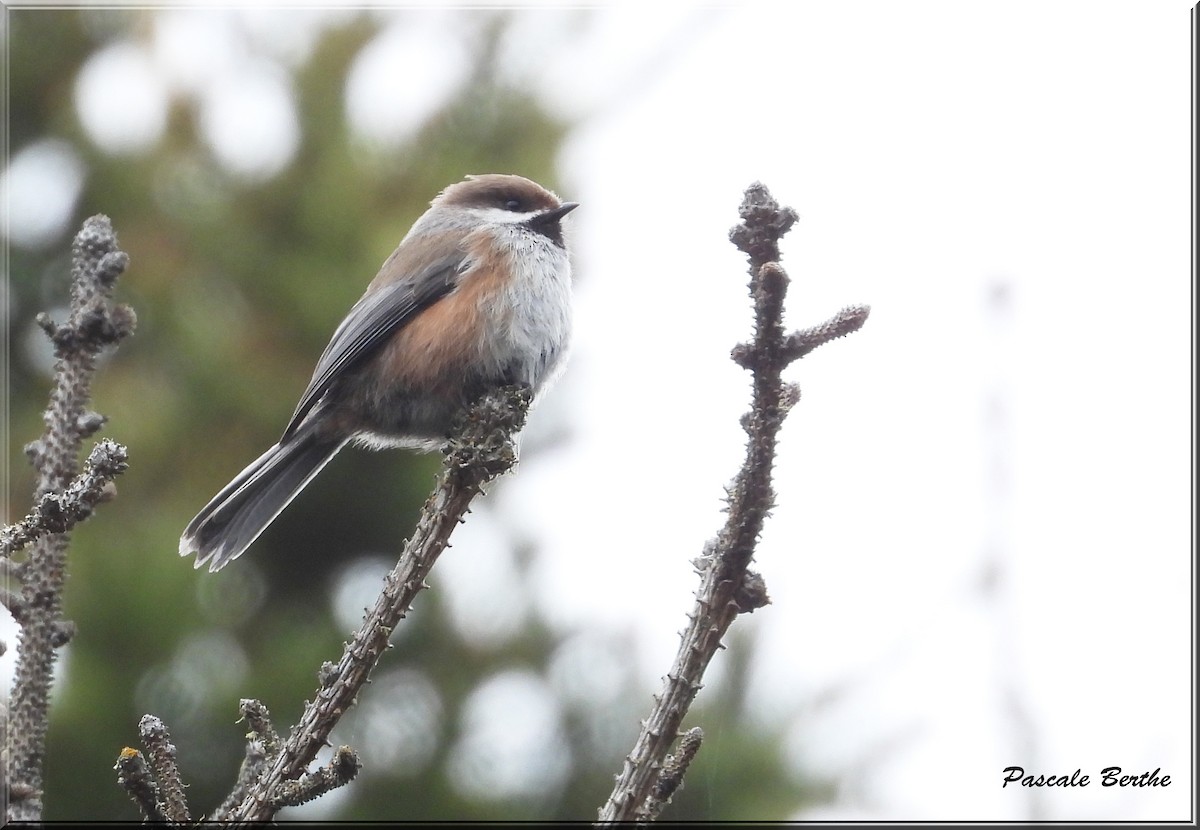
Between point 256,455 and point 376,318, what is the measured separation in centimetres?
89

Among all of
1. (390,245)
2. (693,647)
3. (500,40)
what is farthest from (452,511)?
(500,40)

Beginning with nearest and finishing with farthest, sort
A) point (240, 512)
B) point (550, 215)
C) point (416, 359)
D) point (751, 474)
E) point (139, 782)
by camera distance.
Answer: point (139, 782) → point (751, 474) → point (240, 512) → point (416, 359) → point (550, 215)

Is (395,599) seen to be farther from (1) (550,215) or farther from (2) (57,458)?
(1) (550,215)

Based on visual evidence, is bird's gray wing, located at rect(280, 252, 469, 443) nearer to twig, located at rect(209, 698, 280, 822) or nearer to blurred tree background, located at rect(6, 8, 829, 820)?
blurred tree background, located at rect(6, 8, 829, 820)

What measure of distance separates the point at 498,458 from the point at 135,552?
6.43ft

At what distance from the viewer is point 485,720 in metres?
4.14

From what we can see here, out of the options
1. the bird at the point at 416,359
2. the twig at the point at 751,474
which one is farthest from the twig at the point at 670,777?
the bird at the point at 416,359

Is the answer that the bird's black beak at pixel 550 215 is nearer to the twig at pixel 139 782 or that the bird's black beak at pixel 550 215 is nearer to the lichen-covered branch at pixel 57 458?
the lichen-covered branch at pixel 57 458

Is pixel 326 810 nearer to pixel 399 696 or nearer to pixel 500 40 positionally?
pixel 399 696

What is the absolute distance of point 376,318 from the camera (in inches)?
153

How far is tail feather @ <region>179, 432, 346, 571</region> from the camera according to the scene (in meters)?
3.45

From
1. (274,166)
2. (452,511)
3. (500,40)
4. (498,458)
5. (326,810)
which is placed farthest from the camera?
(500,40)

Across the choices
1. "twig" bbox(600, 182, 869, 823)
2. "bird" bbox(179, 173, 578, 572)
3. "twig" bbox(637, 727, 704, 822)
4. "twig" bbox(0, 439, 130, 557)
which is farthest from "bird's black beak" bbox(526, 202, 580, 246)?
"twig" bbox(637, 727, 704, 822)

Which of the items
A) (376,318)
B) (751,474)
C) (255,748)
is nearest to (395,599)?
(255,748)
